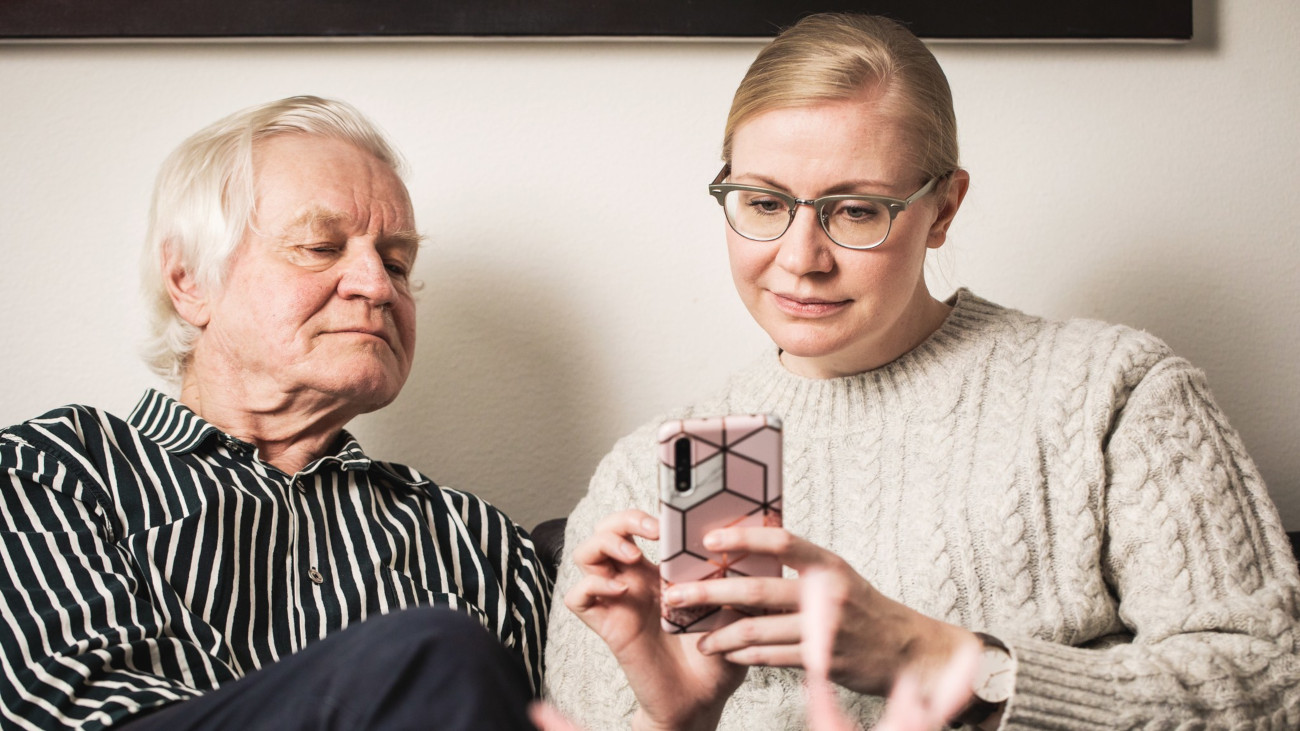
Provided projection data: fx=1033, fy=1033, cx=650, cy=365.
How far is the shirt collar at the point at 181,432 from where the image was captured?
1.25 m

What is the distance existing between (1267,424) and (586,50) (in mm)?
1297

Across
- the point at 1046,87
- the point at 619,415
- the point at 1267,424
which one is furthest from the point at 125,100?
the point at 1267,424

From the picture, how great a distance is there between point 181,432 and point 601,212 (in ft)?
2.44

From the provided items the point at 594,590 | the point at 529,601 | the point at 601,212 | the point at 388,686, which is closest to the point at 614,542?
the point at 594,590

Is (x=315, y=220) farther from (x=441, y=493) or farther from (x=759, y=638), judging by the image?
(x=759, y=638)

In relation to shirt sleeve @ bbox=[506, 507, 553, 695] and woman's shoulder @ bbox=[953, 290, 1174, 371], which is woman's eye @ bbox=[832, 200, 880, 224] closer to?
woman's shoulder @ bbox=[953, 290, 1174, 371]

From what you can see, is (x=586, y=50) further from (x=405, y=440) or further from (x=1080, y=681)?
(x=1080, y=681)

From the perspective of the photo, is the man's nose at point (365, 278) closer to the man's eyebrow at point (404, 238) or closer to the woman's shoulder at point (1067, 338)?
the man's eyebrow at point (404, 238)

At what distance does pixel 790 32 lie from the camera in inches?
49.6

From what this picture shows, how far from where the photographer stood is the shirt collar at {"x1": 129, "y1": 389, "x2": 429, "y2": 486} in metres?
1.25

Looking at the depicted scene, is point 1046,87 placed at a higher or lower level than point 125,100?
lower

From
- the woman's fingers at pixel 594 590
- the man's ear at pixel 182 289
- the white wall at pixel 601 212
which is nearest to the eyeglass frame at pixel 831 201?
the woman's fingers at pixel 594 590

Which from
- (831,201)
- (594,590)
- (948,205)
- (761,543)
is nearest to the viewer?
(761,543)

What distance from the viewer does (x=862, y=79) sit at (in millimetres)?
1148
